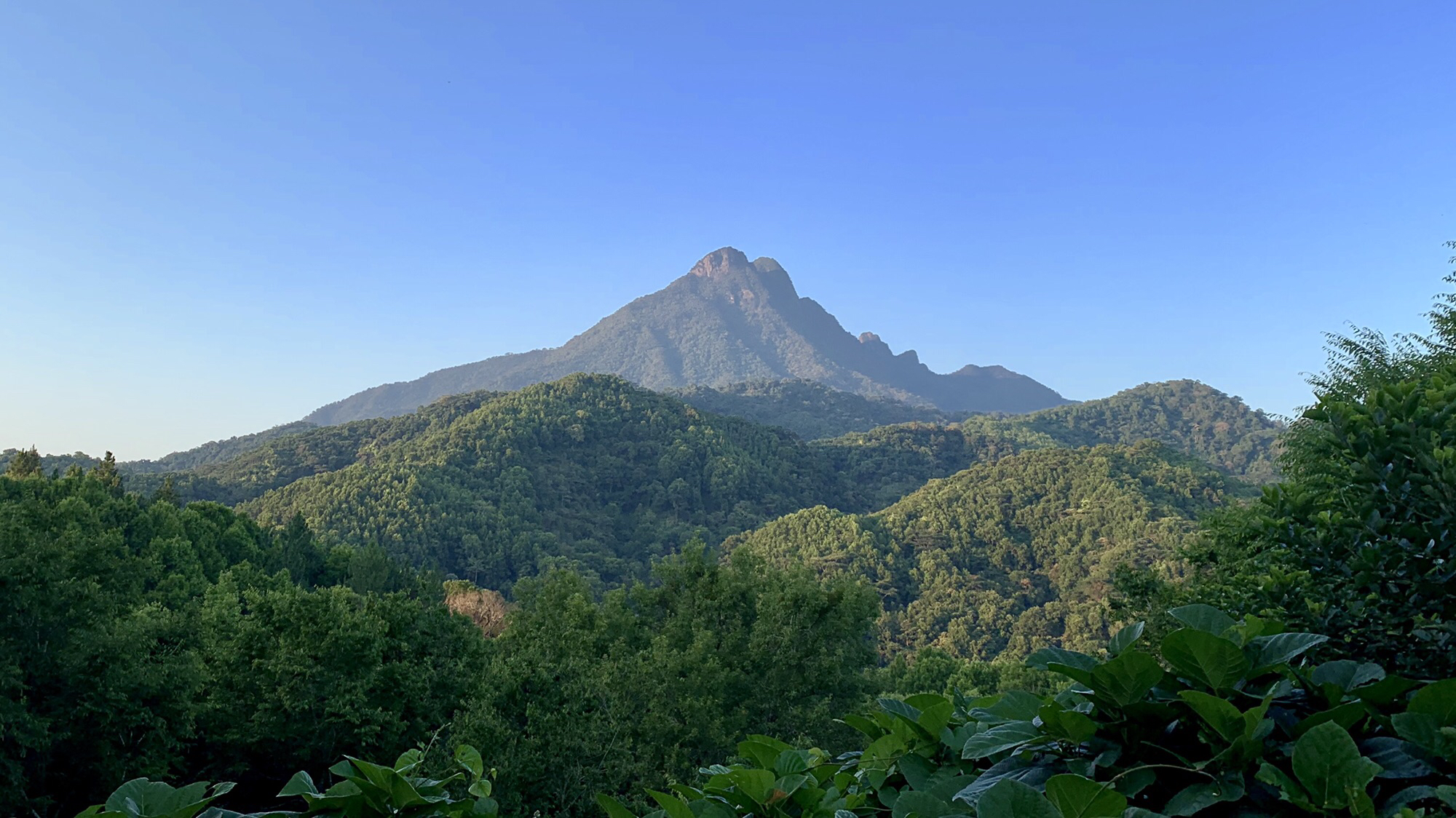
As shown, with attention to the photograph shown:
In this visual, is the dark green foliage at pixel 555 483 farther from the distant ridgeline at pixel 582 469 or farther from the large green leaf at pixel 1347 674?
the large green leaf at pixel 1347 674

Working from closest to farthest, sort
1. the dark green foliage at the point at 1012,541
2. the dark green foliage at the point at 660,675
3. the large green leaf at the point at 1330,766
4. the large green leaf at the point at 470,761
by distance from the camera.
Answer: the large green leaf at the point at 1330,766 < the large green leaf at the point at 470,761 < the dark green foliage at the point at 660,675 < the dark green foliage at the point at 1012,541

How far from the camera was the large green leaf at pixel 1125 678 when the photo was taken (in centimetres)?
158

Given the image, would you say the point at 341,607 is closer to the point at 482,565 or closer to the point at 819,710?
the point at 819,710

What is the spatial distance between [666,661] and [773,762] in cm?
1962

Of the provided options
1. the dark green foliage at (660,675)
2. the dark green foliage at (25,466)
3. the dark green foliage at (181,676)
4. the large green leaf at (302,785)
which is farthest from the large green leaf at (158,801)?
the dark green foliage at (25,466)

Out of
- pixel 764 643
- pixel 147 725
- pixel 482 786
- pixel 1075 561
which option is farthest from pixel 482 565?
pixel 482 786

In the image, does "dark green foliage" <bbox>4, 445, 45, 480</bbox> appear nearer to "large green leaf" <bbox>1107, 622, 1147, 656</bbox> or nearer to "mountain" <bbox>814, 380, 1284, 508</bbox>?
"large green leaf" <bbox>1107, 622, 1147, 656</bbox>

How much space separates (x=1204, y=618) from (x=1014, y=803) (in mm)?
859

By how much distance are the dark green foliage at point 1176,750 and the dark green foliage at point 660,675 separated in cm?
1371

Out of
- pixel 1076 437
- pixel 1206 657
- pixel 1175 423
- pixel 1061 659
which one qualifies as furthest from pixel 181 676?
pixel 1175 423

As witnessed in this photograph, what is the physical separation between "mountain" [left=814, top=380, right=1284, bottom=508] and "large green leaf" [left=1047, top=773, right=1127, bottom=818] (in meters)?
136

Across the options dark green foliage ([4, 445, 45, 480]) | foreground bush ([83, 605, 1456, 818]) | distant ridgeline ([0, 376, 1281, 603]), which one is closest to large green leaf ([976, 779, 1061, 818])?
foreground bush ([83, 605, 1456, 818])

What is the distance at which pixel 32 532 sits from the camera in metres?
17.2

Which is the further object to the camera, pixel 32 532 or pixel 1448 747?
pixel 32 532
